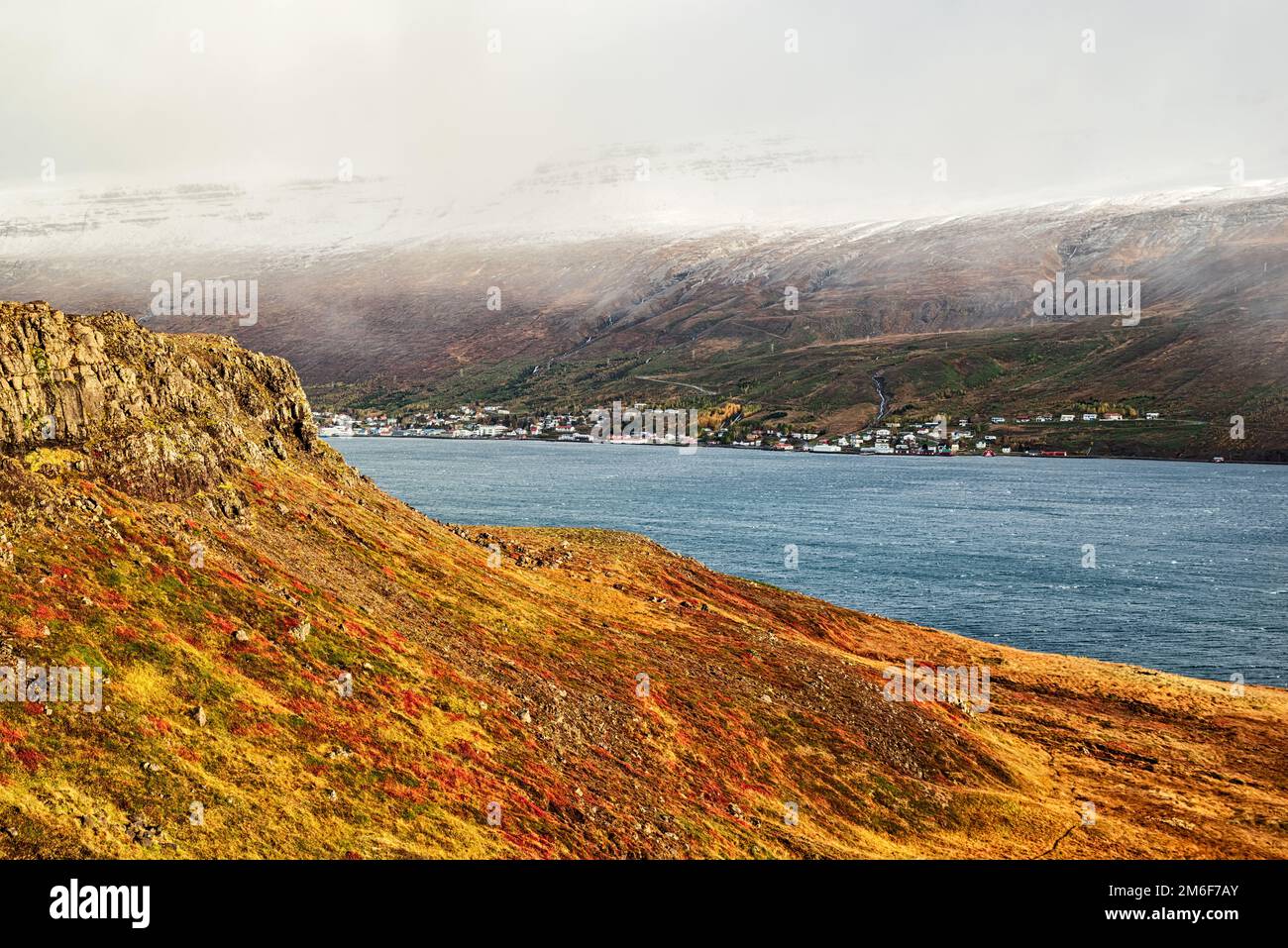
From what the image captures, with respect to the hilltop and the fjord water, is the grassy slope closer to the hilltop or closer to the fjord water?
the hilltop

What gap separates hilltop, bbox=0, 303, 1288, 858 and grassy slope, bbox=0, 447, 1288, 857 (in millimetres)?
128

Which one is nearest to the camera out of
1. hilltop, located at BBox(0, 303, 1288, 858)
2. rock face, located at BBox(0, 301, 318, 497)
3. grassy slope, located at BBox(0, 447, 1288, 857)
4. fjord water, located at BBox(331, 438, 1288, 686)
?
grassy slope, located at BBox(0, 447, 1288, 857)

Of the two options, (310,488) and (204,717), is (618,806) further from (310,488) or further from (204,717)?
(310,488)

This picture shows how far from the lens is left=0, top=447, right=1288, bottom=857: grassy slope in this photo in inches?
982

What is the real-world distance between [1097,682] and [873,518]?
10371cm

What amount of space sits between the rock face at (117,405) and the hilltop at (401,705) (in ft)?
0.50

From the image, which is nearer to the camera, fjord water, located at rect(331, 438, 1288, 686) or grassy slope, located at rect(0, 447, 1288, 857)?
grassy slope, located at rect(0, 447, 1288, 857)

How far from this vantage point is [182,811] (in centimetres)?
2306

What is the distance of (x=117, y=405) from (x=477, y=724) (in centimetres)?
2031

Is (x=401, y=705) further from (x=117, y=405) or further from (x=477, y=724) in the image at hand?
(x=117, y=405)

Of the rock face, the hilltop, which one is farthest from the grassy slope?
the rock face

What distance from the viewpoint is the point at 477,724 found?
33.9 m

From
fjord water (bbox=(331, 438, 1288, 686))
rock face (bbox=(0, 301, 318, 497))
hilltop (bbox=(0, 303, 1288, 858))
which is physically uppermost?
rock face (bbox=(0, 301, 318, 497))

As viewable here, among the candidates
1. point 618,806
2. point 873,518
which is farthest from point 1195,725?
point 873,518
